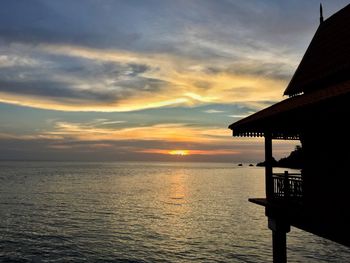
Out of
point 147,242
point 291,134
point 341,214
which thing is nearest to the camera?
point 341,214

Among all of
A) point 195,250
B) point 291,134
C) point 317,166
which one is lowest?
point 195,250

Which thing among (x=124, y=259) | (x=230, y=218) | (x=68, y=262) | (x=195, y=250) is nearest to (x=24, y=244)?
(x=68, y=262)

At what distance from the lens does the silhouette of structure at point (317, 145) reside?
10.8m

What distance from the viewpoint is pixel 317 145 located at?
12.9 meters

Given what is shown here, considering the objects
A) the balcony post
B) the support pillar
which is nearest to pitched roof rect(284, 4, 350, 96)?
the balcony post

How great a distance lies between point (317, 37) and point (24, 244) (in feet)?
79.3

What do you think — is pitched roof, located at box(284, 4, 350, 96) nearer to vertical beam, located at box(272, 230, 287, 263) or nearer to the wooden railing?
the wooden railing

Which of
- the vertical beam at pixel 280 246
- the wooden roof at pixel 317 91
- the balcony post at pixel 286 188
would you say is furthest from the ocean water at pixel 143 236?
the balcony post at pixel 286 188

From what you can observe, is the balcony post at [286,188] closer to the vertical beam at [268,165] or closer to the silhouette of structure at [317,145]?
the silhouette of structure at [317,145]

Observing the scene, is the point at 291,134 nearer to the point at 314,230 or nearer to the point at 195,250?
the point at 314,230

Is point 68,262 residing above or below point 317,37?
below

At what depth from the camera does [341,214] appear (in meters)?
10.9

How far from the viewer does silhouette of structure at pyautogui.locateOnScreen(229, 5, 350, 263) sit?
1080 cm

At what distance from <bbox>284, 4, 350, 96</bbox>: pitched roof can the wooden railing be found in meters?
4.21
